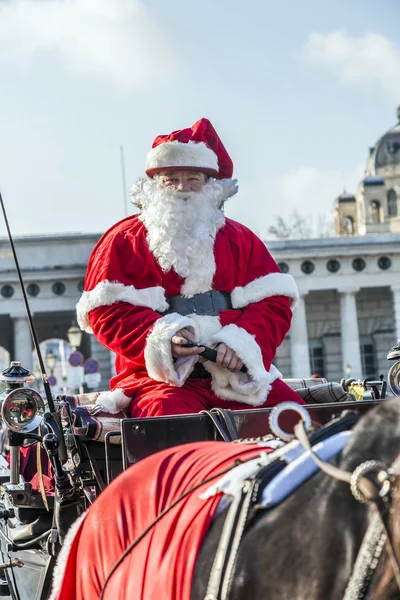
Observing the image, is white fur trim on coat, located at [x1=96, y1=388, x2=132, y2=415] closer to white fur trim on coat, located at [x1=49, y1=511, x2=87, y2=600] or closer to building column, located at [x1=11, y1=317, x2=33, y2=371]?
white fur trim on coat, located at [x1=49, y1=511, x2=87, y2=600]

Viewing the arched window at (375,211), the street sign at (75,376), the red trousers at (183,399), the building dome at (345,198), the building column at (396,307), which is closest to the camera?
the red trousers at (183,399)

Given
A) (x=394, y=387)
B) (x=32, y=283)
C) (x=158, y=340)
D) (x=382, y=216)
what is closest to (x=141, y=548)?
(x=158, y=340)

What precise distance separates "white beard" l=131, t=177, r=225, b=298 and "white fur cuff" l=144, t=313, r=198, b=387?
337 mm

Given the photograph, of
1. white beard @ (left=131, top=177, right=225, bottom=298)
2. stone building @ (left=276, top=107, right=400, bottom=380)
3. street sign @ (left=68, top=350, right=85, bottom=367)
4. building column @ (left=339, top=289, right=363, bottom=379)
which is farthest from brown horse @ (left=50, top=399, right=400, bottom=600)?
building column @ (left=339, top=289, right=363, bottom=379)

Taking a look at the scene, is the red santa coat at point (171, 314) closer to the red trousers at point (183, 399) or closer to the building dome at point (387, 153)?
the red trousers at point (183, 399)

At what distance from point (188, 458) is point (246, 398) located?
6.63 ft

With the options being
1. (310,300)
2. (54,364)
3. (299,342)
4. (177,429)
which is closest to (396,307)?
(310,300)

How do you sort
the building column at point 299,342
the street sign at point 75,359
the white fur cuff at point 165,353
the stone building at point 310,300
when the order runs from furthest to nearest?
the building column at point 299,342
the stone building at point 310,300
the street sign at point 75,359
the white fur cuff at point 165,353

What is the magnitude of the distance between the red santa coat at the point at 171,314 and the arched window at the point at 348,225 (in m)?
61.2

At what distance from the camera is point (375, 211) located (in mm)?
63875

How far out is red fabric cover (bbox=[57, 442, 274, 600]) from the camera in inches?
85.8

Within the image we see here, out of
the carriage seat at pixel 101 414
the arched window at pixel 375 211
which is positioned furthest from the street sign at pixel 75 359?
the arched window at pixel 375 211

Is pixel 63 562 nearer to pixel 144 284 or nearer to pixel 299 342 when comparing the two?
pixel 144 284

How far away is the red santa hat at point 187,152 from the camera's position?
4906 mm
